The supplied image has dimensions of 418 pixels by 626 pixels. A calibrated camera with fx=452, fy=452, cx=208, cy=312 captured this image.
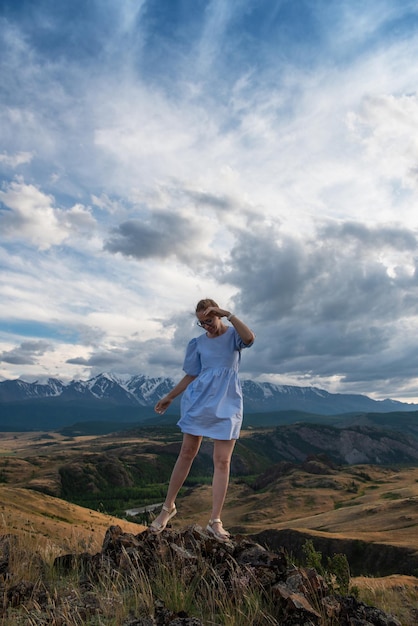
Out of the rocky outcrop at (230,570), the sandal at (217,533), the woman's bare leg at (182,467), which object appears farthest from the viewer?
the woman's bare leg at (182,467)

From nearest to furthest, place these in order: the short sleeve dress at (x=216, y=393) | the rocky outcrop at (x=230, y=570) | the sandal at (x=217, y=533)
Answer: the rocky outcrop at (x=230, y=570)
the sandal at (x=217, y=533)
the short sleeve dress at (x=216, y=393)

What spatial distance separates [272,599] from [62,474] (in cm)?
14032

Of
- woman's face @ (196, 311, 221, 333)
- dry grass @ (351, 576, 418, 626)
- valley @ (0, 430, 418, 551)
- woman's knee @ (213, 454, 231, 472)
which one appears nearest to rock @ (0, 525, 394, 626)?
dry grass @ (351, 576, 418, 626)

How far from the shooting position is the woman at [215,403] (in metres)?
7.06

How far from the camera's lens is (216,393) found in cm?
725

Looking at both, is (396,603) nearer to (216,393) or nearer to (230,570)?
(230,570)

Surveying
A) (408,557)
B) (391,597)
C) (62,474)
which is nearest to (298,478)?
(62,474)

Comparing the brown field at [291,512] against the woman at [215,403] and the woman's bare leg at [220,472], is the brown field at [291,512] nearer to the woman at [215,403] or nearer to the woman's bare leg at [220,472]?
the woman's bare leg at [220,472]

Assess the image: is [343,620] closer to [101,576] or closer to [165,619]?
[165,619]

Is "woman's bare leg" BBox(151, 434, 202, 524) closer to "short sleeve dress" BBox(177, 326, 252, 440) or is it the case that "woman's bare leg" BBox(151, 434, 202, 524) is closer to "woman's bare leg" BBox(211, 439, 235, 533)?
"short sleeve dress" BBox(177, 326, 252, 440)

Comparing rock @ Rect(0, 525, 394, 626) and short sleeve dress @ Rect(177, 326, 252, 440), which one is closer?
rock @ Rect(0, 525, 394, 626)

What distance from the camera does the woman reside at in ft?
23.2

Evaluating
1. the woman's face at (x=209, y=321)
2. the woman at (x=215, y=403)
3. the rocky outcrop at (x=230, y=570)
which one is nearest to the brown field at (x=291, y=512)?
the rocky outcrop at (x=230, y=570)

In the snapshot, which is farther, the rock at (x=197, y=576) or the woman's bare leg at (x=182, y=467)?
the woman's bare leg at (x=182, y=467)
